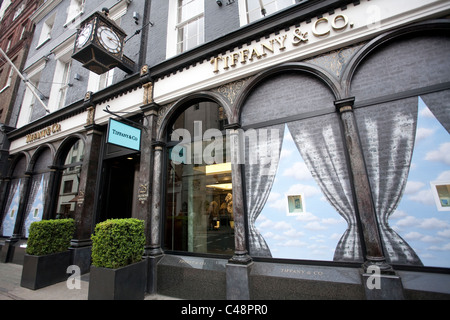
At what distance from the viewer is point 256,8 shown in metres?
5.36

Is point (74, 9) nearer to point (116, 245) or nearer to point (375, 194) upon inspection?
point (116, 245)

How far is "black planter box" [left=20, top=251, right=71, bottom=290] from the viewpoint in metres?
4.87

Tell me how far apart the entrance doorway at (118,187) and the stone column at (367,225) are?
20.4ft

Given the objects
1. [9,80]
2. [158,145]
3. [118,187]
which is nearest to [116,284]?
[158,145]

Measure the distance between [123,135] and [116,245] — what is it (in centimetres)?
266

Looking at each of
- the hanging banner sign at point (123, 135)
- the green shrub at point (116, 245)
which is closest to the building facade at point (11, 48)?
the hanging banner sign at point (123, 135)

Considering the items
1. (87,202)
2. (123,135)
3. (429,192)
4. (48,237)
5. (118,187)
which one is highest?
(123,135)

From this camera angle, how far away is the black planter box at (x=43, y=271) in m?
4.87

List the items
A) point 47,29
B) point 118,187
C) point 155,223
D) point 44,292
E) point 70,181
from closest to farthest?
point 44,292 → point 155,223 → point 118,187 → point 70,181 → point 47,29

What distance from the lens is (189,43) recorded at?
20.7 feet

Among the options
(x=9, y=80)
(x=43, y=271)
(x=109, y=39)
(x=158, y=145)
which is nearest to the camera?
(x=43, y=271)

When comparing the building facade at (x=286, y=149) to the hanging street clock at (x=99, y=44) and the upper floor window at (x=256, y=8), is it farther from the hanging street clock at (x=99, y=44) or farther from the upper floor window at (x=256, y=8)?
the hanging street clock at (x=99, y=44)

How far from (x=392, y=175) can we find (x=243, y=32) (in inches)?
166
